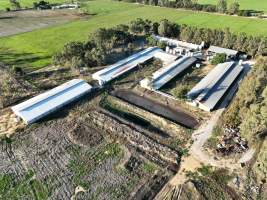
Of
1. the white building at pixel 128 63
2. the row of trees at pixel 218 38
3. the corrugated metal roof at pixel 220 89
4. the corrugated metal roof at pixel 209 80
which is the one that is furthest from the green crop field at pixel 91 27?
the corrugated metal roof at pixel 220 89

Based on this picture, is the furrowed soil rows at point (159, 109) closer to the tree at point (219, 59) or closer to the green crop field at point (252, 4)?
the tree at point (219, 59)

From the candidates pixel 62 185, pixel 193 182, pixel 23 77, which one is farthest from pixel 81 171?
pixel 23 77

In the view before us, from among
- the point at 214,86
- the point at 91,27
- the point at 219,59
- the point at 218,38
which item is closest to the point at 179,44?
the point at 218,38

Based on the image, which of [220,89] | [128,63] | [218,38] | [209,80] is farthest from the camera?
[218,38]

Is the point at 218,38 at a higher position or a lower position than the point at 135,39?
higher

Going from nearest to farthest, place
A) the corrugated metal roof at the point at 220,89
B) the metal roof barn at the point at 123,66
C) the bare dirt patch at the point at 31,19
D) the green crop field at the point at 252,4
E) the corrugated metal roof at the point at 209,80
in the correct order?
the corrugated metal roof at the point at 220,89 → the corrugated metal roof at the point at 209,80 → the metal roof barn at the point at 123,66 → the bare dirt patch at the point at 31,19 → the green crop field at the point at 252,4

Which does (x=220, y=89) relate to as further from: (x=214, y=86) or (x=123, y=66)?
(x=123, y=66)
